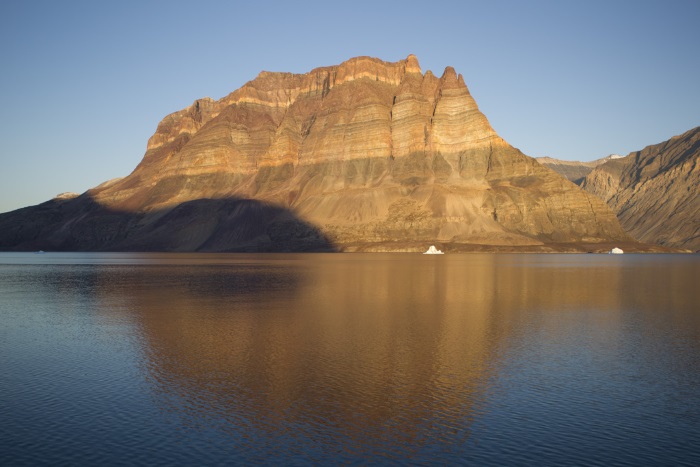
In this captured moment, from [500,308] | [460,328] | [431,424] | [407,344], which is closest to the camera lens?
[431,424]

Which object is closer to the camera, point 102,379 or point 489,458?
point 489,458

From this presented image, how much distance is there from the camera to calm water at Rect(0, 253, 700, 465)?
722 inches

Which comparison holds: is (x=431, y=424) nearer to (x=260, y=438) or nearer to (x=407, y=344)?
(x=260, y=438)

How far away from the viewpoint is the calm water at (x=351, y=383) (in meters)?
18.3

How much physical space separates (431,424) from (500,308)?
30.7m

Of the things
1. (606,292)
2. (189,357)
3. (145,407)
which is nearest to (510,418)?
(145,407)

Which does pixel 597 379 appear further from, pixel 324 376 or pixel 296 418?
pixel 296 418

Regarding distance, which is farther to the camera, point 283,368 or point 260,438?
point 283,368

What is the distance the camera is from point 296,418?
21016 millimetres

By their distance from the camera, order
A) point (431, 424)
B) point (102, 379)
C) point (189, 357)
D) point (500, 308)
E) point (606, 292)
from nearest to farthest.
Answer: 1. point (431, 424)
2. point (102, 379)
3. point (189, 357)
4. point (500, 308)
5. point (606, 292)

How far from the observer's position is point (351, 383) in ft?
84.0

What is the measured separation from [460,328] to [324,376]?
1534 cm

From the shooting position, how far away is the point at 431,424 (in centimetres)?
2042

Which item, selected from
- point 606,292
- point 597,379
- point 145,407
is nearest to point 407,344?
point 597,379
